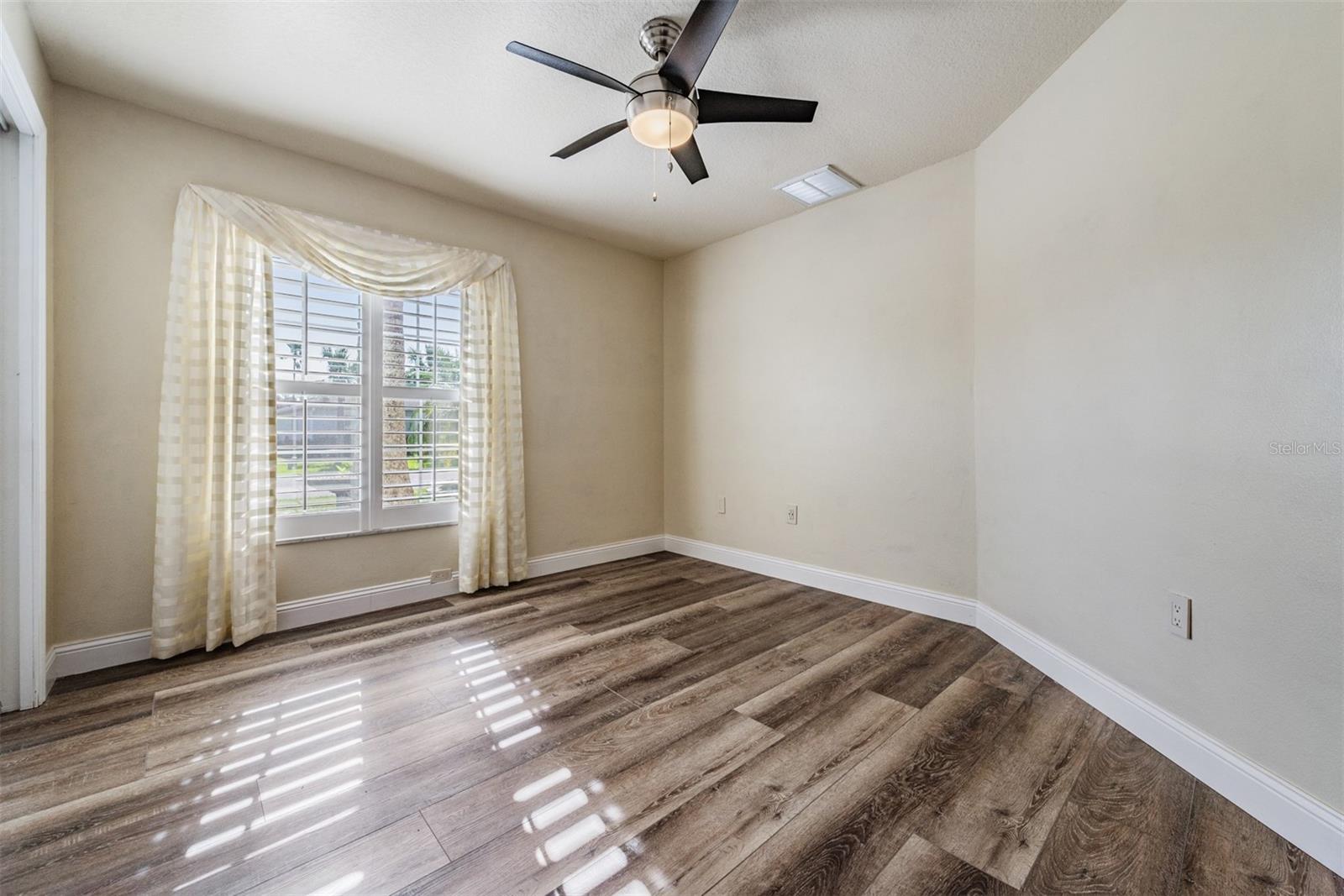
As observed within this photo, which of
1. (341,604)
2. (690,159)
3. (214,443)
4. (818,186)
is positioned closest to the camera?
(690,159)

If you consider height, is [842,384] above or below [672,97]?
below

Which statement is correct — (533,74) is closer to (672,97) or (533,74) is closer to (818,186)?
(672,97)

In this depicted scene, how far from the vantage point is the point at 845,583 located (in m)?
3.34

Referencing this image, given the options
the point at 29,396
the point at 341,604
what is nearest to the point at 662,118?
the point at 29,396

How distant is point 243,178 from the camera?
2629 millimetres

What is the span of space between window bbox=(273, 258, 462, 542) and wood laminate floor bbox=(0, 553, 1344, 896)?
31.9 inches

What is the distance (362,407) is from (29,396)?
48.7 inches

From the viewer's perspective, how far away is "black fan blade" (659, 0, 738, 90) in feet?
4.85

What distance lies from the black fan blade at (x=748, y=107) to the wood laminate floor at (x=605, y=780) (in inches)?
87.1

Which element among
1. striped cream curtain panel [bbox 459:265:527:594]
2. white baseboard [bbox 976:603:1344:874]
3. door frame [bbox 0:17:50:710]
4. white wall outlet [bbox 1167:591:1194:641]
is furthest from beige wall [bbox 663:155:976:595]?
door frame [bbox 0:17:50:710]

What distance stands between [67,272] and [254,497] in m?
1.16

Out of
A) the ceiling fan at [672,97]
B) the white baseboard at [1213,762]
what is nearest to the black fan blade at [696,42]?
the ceiling fan at [672,97]

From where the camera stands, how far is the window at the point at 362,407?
2.76 m

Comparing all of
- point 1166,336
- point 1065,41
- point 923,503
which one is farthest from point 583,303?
point 1166,336
